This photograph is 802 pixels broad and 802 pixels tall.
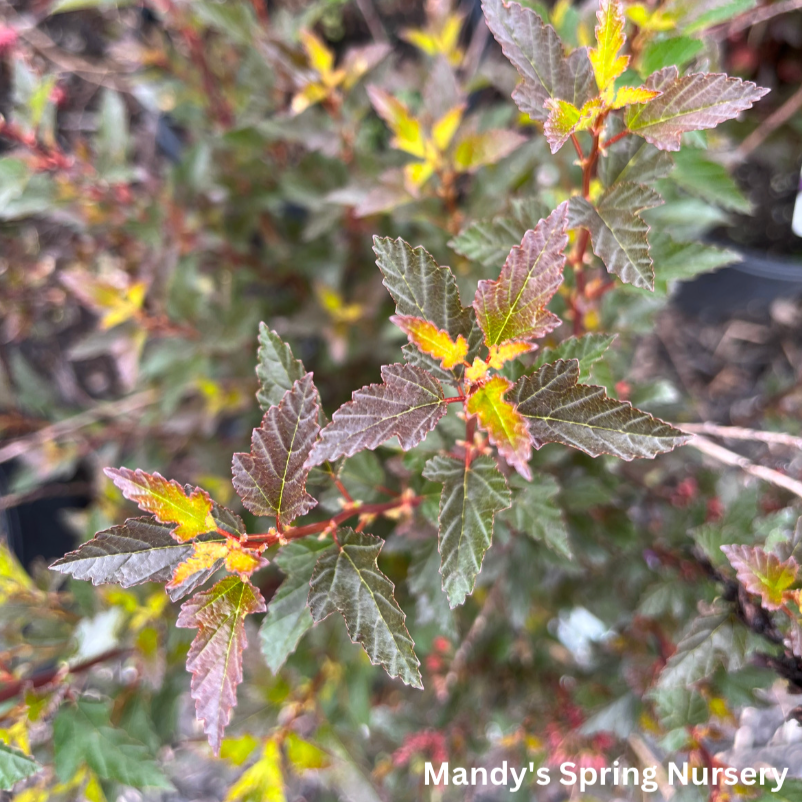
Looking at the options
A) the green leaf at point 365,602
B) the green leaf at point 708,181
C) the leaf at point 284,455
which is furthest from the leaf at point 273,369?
the green leaf at point 708,181

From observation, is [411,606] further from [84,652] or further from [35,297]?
[35,297]

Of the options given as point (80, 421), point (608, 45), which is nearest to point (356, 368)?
point (80, 421)

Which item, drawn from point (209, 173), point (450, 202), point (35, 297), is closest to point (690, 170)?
point (450, 202)

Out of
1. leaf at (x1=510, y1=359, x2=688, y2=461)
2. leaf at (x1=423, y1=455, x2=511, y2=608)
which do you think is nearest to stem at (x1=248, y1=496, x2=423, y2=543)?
leaf at (x1=423, y1=455, x2=511, y2=608)

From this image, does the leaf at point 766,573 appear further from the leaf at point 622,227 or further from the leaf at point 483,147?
the leaf at point 483,147

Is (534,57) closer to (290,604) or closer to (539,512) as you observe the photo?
(539,512)

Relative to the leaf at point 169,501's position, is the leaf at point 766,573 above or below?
below

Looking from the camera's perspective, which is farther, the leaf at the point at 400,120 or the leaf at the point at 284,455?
the leaf at the point at 400,120
